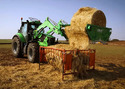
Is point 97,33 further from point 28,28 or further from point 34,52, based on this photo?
point 28,28

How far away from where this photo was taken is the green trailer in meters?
5.16

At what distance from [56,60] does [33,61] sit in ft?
9.00

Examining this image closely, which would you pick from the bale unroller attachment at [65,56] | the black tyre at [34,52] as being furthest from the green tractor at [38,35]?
the bale unroller attachment at [65,56]

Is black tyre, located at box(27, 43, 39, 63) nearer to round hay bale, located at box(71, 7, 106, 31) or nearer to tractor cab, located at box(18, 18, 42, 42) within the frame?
tractor cab, located at box(18, 18, 42, 42)

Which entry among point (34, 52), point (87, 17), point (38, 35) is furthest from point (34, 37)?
point (87, 17)

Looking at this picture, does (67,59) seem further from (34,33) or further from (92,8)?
(34,33)

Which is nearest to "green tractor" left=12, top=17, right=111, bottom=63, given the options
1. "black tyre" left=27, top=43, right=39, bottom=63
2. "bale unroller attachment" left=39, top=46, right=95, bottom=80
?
"black tyre" left=27, top=43, right=39, bottom=63

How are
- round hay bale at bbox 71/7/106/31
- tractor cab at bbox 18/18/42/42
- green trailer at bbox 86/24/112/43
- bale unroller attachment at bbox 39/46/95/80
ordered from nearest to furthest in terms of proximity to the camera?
bale unroller attachment at bbox 39/46/95/80, green trailer at bbox 86/24/112/43, round hay bale at bbox 71/7/106/31, tractor cab at bbox 18/18/42/42

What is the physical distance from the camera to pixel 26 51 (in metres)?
8.36

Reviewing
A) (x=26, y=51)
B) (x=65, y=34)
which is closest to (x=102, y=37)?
(x=65, y=34)

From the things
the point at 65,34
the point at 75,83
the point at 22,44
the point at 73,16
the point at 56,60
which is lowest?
the point at 75,83

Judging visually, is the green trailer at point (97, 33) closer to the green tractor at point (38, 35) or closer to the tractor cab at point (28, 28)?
the green tractor at point (38, 35)

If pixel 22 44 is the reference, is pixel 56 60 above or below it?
below

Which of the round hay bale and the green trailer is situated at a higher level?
the round hay bale
